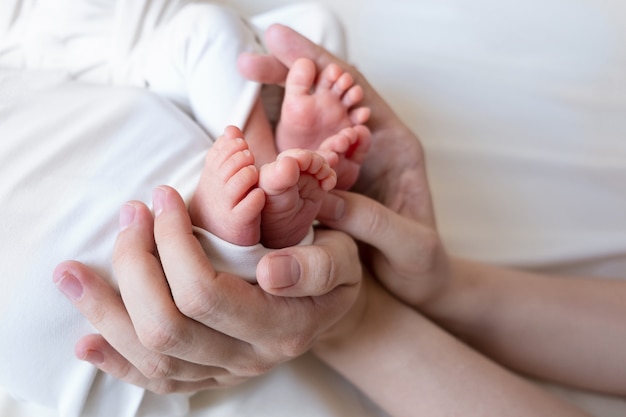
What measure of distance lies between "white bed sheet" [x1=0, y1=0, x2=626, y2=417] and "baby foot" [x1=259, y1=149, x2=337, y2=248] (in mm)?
272

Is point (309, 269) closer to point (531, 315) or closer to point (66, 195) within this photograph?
point (66, 195)

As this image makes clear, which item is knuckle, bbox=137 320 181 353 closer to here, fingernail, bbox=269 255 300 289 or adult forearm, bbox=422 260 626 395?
fingernail, bbox=269 255 300 289

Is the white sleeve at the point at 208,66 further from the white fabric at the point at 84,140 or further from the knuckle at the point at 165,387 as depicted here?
the knuckle at the point at 165,387

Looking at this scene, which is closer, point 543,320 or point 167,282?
point 167,282

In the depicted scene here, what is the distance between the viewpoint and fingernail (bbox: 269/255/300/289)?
0.58m

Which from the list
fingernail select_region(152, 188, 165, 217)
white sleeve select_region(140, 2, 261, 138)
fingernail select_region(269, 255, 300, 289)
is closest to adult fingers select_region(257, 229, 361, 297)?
fingernail select_region(269, 255, 300, 289)

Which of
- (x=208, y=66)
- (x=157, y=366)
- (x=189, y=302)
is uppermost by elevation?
(x=208, y=66)

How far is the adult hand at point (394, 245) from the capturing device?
732 millimetres

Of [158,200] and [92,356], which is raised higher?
[158,200]

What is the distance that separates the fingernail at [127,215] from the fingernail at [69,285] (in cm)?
8

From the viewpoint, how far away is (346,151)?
0.76 meters

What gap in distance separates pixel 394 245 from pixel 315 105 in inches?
7.8

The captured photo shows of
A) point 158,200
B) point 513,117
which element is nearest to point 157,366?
point 158,200

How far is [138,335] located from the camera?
61 centimetres
